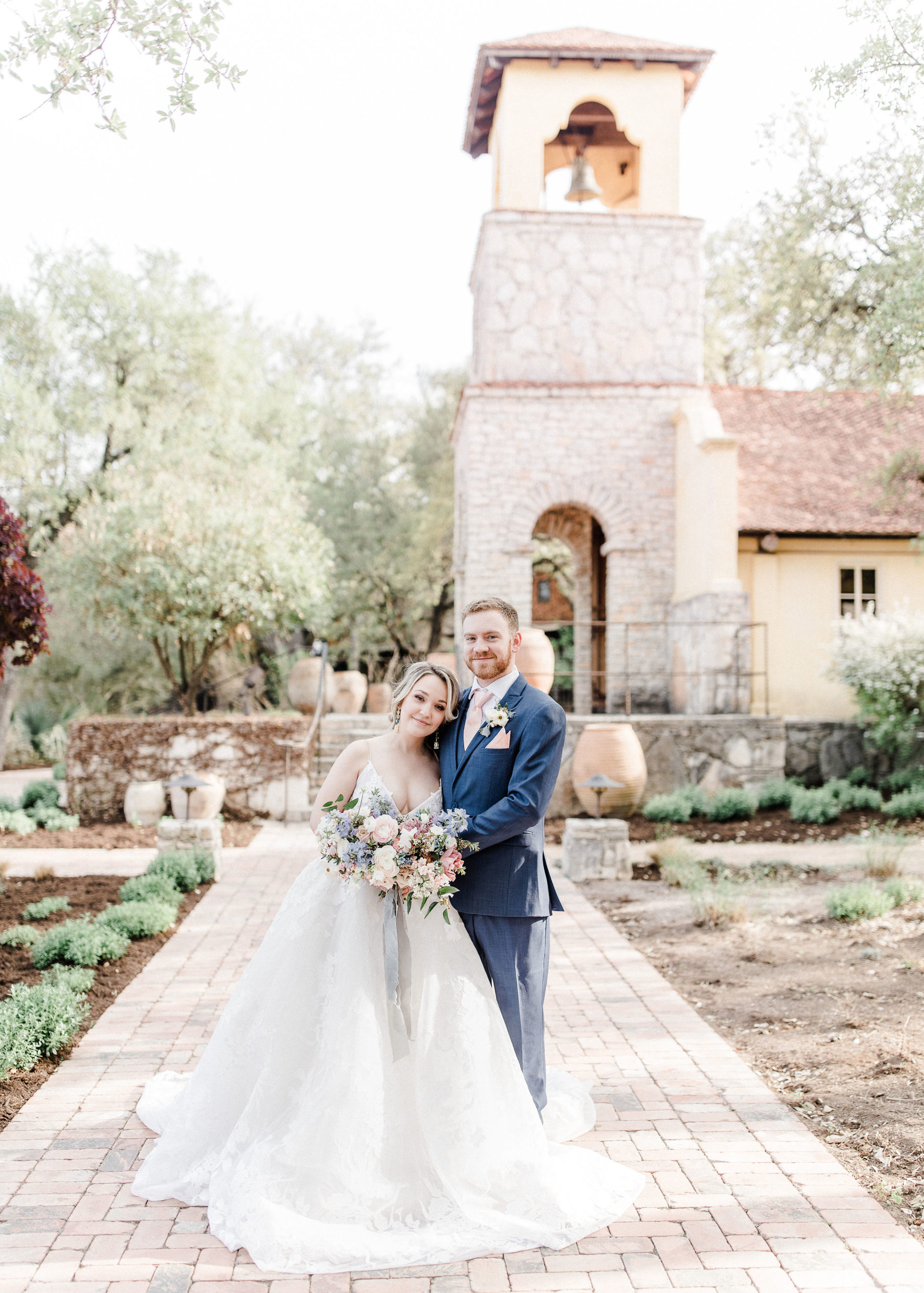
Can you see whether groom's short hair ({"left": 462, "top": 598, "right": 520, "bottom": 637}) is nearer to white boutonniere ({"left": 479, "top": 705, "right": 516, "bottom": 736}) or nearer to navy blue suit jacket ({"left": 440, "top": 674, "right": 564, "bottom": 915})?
navy blue suit jacket ({"left": 440, "top": 674, "right": 564, "bottom": 915})

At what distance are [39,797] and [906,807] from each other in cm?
1008

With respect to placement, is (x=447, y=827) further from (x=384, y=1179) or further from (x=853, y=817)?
(x=853, y=817)

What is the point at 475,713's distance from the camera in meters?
3.81

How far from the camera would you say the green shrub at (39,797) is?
12555 millimetres

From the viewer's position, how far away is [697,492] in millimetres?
14523

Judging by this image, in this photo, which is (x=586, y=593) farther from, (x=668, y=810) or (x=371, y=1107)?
(x=371, y=1107)

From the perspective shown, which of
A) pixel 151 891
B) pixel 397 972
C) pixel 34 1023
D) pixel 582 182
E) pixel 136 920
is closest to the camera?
pixel 397 972

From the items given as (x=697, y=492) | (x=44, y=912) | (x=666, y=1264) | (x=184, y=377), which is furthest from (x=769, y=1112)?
(x=184, y=377)

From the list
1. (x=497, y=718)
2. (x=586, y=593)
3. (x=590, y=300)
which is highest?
(x=590, y=300)

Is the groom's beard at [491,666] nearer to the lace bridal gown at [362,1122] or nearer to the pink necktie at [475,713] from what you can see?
the pink necktie at [475,713]

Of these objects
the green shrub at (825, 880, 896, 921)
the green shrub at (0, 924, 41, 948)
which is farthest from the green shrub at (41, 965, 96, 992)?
the green shrub at (825, 880, 896, 921)

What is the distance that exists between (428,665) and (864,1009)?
3.43 meters

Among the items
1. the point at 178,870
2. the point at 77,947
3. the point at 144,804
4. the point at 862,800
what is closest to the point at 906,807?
the point at 862,800

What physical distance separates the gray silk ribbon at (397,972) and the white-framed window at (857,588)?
522 inches
